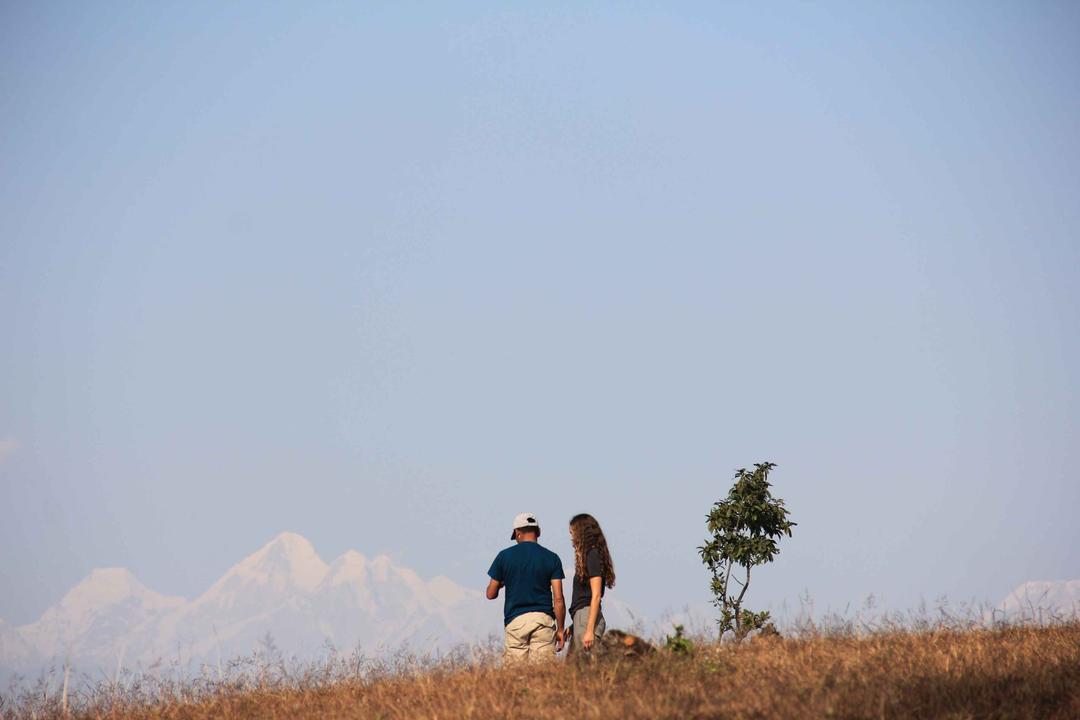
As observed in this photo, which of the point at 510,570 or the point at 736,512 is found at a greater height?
the point at 736,512

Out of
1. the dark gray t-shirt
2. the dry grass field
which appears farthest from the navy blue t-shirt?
the dry grass field

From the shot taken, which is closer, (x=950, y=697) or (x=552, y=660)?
(x=950, y=697)

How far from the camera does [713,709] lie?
393 inches

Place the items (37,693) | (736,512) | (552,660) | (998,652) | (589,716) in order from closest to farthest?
(589,716)
(998,652)
(552,660)
(37,693)
(736,512)

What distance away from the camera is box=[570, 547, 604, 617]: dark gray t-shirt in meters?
13.4

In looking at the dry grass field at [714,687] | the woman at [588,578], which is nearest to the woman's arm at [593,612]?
the woman at [588,578]

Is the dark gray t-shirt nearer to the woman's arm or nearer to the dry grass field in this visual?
the woman's arm

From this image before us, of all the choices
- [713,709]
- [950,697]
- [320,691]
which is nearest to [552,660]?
[320,691]

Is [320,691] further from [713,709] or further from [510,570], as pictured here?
[713,709]

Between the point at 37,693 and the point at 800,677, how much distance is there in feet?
33.0

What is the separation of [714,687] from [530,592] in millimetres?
3434

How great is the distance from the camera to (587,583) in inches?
536

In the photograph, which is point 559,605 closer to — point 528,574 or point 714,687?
point 528,574

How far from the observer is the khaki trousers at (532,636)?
1402 centimetres
